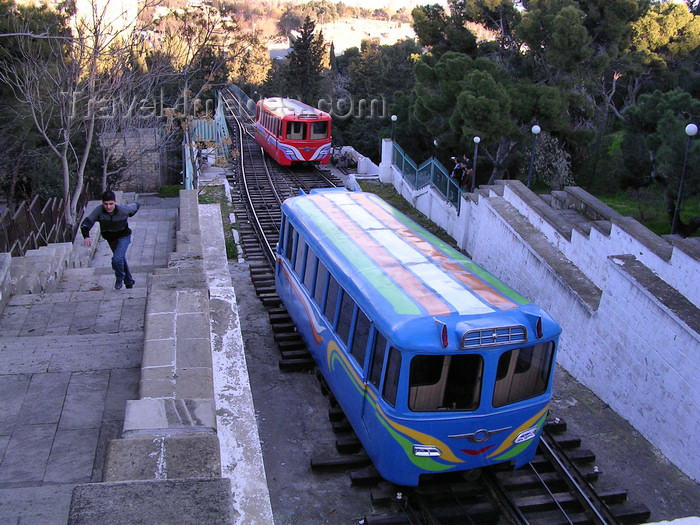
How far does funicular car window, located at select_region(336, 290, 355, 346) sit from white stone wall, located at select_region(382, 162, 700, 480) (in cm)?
409

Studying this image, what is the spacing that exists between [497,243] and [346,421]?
22.9 feet

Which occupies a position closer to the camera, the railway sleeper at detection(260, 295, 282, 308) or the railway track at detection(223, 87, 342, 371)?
the railway track at detection(223, 87, 342, 371)

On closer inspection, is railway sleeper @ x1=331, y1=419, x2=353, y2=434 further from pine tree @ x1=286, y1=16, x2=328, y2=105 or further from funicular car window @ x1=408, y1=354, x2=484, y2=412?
pine tree @ x1=286, y1=16, x2=328, y2=105

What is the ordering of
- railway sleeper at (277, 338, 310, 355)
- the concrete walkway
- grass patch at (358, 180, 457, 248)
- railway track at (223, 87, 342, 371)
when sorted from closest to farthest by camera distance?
Result: the concrete walkway, railway sleeper at (277, 338, 310, 355), railway track at (223, 87, 342, 371), grass patch at (358, 180, 457, 248)

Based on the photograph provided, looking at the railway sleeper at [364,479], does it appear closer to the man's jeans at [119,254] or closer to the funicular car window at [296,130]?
the man's jeans at [119,254]

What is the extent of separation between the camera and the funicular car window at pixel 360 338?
24.2 feet

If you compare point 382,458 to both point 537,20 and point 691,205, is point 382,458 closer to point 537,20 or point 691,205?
point 691,205

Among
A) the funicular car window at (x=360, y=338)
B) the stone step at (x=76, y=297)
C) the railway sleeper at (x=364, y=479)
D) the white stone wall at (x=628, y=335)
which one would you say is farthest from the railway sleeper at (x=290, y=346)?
the white stone wall at (x=628, y=335)

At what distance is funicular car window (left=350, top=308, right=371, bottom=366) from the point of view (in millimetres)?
7388

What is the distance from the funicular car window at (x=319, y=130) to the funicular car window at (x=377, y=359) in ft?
63.8

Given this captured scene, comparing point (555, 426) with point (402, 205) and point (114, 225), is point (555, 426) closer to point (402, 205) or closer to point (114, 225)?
point (114, 225)

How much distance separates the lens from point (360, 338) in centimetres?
755

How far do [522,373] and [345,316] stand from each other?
91.3 inches

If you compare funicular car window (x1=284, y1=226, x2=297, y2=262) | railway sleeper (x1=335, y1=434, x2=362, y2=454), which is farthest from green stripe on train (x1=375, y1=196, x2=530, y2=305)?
railway sleeper (x1=335, y1=434, x2=362, y2=454)
